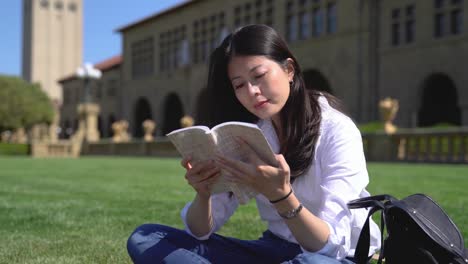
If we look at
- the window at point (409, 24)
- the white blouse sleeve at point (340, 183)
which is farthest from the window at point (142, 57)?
the white blouse sleeve at point (340, 183)

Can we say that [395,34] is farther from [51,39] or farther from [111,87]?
[51,39]

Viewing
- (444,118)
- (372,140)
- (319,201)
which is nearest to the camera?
(319,201)

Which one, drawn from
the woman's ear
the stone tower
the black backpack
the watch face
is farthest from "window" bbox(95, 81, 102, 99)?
the black backpack

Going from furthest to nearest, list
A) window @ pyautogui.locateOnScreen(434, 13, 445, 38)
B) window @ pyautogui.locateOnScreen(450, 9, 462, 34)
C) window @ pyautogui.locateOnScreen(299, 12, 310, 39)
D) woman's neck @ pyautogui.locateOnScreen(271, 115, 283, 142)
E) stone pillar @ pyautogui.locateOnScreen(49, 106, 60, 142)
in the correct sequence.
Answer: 1. stone pillar @ pyautogui.locateOnScreen(49, 106, 60, 142)
2. window @ pyautogui.locateOnScreen(299, 12, 310, 39)
3. window @ pyautogui.locateOnScreen(434, 13, 445, 38)
4. window @ pyautogui.locateOnScreen(450, 9, 462, 34)
5. woman's neck @ pyautogui.locateOnScreen(271, 115, 283, 142)

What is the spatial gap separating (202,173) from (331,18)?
31.3 metres

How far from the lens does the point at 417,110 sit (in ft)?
91.9

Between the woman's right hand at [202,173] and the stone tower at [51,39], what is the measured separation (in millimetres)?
88364

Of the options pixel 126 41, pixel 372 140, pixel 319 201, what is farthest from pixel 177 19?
pixel 319 201

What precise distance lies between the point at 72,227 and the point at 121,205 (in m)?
1.66

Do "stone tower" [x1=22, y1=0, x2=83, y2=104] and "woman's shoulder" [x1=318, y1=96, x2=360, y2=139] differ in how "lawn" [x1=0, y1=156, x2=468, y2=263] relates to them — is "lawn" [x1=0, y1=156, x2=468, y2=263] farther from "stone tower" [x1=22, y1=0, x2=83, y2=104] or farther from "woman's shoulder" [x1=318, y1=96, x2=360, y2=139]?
"stone tower" [x1=22, y1=0, x2=83, y2=104]

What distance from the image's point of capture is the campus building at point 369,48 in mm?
26969

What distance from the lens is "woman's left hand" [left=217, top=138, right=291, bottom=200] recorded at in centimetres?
215

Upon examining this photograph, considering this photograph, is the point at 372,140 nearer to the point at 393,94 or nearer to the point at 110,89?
the point at 393,94

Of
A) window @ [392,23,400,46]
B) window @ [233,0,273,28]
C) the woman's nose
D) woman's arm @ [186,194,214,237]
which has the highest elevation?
window @ [233,0,273,28]
